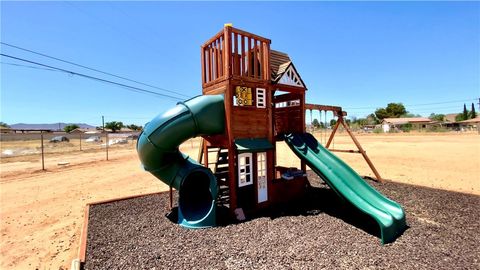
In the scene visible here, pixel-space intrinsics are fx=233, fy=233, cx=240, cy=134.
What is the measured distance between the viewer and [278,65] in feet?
27.6

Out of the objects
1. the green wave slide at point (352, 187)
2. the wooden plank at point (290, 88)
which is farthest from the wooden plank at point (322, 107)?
the green wave slide at point (352, 187)

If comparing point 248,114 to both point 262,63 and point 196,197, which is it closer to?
point 262,63

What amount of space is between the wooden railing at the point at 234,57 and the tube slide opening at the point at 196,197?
298cm

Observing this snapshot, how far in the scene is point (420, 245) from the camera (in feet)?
15.2

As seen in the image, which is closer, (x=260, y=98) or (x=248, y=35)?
(x=248, y=35)

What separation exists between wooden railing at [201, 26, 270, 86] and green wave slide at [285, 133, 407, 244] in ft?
8.39

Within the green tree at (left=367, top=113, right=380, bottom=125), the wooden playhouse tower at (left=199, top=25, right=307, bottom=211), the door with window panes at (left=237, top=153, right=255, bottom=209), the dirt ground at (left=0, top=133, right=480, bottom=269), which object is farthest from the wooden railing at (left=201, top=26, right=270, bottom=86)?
the green tree at (left=367, top=113, right=380, bottom=125)

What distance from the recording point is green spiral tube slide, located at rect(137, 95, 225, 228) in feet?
19.3

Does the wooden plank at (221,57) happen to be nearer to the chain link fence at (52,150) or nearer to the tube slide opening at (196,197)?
the tube slide opening at (196,197)

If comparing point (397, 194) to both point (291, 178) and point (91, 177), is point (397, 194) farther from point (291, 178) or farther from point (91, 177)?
point (91, 177)

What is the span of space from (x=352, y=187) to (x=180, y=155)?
15.9 feet

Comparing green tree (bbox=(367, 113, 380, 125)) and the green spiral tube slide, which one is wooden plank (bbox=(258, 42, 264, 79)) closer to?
the green spiral tube slide

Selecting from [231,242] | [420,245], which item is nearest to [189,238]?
[231,242]

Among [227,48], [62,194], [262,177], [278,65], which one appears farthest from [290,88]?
[62,194]
